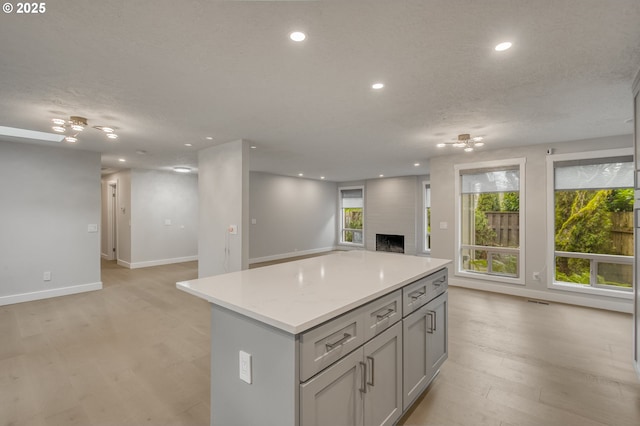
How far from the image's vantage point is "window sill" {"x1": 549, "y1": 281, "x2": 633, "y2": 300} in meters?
4.11

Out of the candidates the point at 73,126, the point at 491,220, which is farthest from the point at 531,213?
the point at 73,126

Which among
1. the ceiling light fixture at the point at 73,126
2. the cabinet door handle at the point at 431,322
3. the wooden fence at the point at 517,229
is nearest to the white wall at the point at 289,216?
the ceiling light fixture at the point at 73,126

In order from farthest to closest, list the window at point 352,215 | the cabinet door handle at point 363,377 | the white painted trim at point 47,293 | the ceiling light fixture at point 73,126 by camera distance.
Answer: the window at point 352,215, the white painted trim at point 47,293, the ceiling light fixture at point 73,126, the cabinet door handle at point 363,377

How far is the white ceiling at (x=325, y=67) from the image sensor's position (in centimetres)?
162

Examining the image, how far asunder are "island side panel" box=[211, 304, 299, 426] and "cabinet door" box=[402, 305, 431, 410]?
940 mm

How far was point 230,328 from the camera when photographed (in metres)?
1.47

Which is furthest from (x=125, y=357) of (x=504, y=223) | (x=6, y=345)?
(x=504, y=223)

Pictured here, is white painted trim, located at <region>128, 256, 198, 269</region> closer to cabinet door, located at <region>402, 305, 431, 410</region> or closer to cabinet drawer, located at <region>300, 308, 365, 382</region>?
cabinet door, located at <region>402, 305, 431, 410</region>

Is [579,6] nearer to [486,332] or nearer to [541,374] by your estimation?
[541,374]

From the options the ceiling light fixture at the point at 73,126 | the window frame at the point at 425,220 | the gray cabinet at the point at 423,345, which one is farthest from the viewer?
the window frame at the point at 425,220

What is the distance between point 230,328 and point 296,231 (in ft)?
25.1

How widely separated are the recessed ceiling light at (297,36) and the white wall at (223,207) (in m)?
2.76

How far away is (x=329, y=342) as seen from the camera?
51.8 inches

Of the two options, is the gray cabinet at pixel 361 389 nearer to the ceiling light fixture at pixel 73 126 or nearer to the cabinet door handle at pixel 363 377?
the cabinet door handle at pixel 363 377
